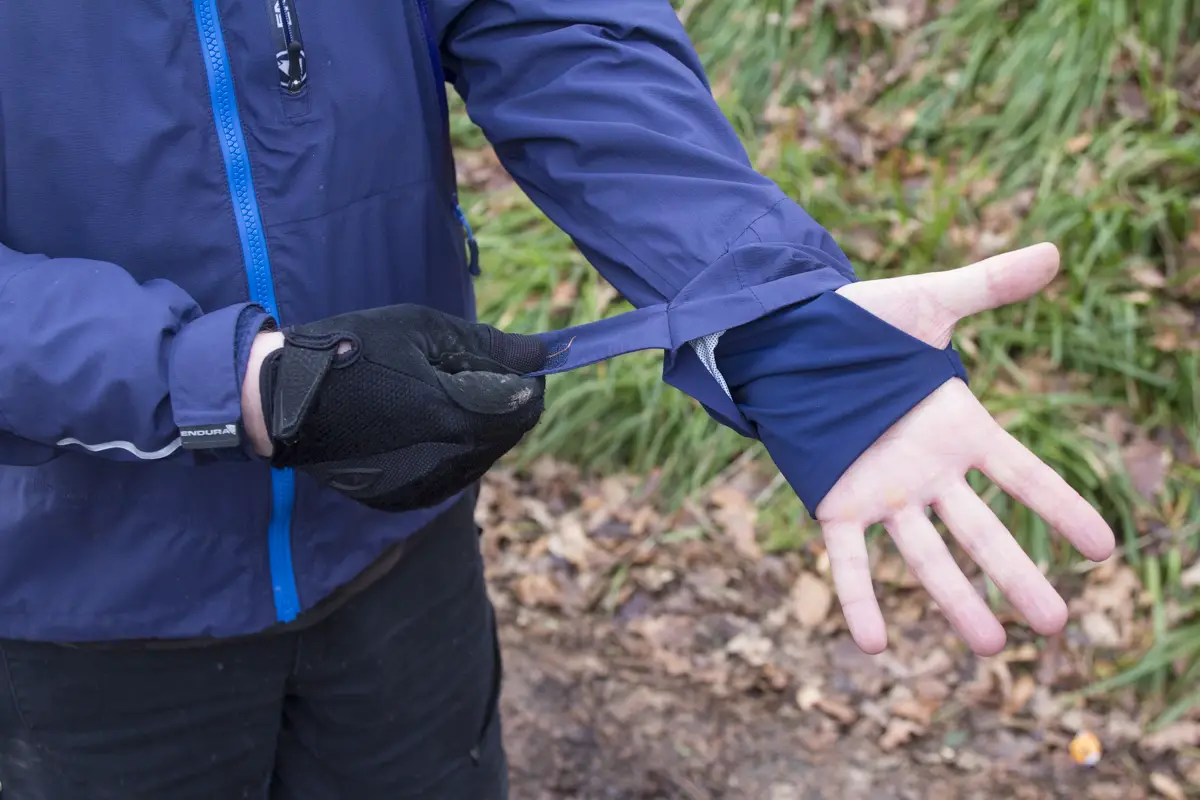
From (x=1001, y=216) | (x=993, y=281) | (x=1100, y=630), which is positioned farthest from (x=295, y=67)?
(x=1001, y=216)

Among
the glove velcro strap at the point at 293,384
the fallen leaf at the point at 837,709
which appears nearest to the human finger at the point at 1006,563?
the glove velcro strap at the point at 293,384

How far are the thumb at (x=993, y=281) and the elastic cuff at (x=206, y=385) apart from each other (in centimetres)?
88

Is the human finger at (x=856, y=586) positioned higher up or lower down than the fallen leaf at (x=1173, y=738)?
higher up

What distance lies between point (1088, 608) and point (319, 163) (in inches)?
116

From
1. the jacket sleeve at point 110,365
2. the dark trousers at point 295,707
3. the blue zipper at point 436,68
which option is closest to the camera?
the jacket sleeve at point 110,365

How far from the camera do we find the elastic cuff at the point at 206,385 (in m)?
1.24

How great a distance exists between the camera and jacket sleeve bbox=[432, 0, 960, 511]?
140 cm

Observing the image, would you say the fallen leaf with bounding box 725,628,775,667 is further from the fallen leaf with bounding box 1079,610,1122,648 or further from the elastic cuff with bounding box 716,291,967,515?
the elastic cuff with bounding box 716,291,967,515

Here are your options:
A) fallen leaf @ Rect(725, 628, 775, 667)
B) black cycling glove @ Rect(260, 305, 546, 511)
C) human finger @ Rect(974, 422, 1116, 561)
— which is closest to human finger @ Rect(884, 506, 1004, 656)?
human finger @ Rect(974, 422, 1116, 561)

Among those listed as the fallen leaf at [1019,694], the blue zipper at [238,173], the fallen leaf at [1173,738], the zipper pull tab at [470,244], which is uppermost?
the blue zipper at [238,173]

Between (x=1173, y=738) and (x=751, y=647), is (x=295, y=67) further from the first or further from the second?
(x=1173, y=738)

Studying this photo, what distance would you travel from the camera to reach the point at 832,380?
4.61 feet

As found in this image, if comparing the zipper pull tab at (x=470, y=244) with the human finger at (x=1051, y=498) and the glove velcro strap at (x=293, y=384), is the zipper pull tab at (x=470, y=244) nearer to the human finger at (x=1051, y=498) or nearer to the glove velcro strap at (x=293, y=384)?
the glove velcro strap at (x=293, y=384)

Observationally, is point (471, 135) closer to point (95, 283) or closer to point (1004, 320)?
point (1004, 320)
